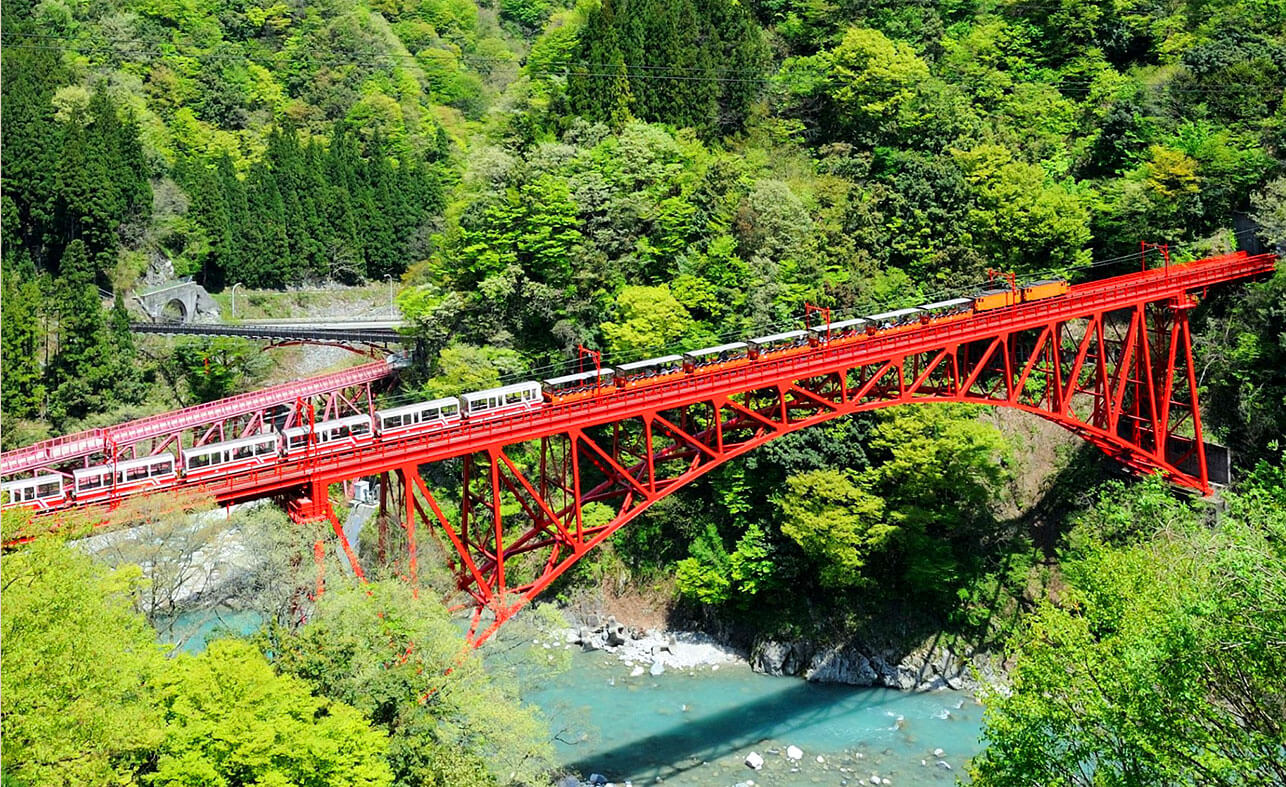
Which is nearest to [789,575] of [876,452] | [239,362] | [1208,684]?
[876,452]

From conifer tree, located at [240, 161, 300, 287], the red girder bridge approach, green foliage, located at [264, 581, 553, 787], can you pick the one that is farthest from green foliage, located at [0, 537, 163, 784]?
conifer tree, located at [240, 161, 300, 287]

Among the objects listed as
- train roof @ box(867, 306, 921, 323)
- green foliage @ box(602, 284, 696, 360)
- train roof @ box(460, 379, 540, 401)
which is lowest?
green foliage @ box(602, 284, 696, 360)

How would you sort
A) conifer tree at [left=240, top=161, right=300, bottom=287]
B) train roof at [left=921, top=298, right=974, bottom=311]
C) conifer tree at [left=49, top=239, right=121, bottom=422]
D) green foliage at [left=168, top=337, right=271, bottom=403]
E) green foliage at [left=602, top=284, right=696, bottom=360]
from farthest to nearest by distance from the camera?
conifer tree at [left=240, top=161, right=300, bottom=287], green foliage at [left=168, top=337, right=271, bottom=403], conifer tree at [left=49, top=239, right=121, bottom=422], green foliage at [left=602, top=284, right=696, bottom=360], train roof at [left=921, top=298, right=974, bottom=311]

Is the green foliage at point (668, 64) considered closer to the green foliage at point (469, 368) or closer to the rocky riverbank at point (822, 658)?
the green foliage at point (469, 368)

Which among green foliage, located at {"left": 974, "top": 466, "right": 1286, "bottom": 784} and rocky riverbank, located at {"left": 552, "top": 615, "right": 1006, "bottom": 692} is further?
rocky riverbank, located at {"left": 552, "top": 615, "right": 1006, "bottom": 692}

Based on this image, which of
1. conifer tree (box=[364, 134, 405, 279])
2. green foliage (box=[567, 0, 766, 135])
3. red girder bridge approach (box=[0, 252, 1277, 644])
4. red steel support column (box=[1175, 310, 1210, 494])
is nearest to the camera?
red girder bridge approach (box=[0, 252, 1277, 644])

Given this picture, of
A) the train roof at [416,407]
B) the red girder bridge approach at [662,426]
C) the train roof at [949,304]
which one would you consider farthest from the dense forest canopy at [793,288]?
the train roof at [416,407]

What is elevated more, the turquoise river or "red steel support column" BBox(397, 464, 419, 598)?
"red steel support column" BBox(397, 464, 419, 598)

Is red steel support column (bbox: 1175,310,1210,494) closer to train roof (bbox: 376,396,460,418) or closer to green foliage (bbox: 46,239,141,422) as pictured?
train roof (bbox: 376,396,460,418)
